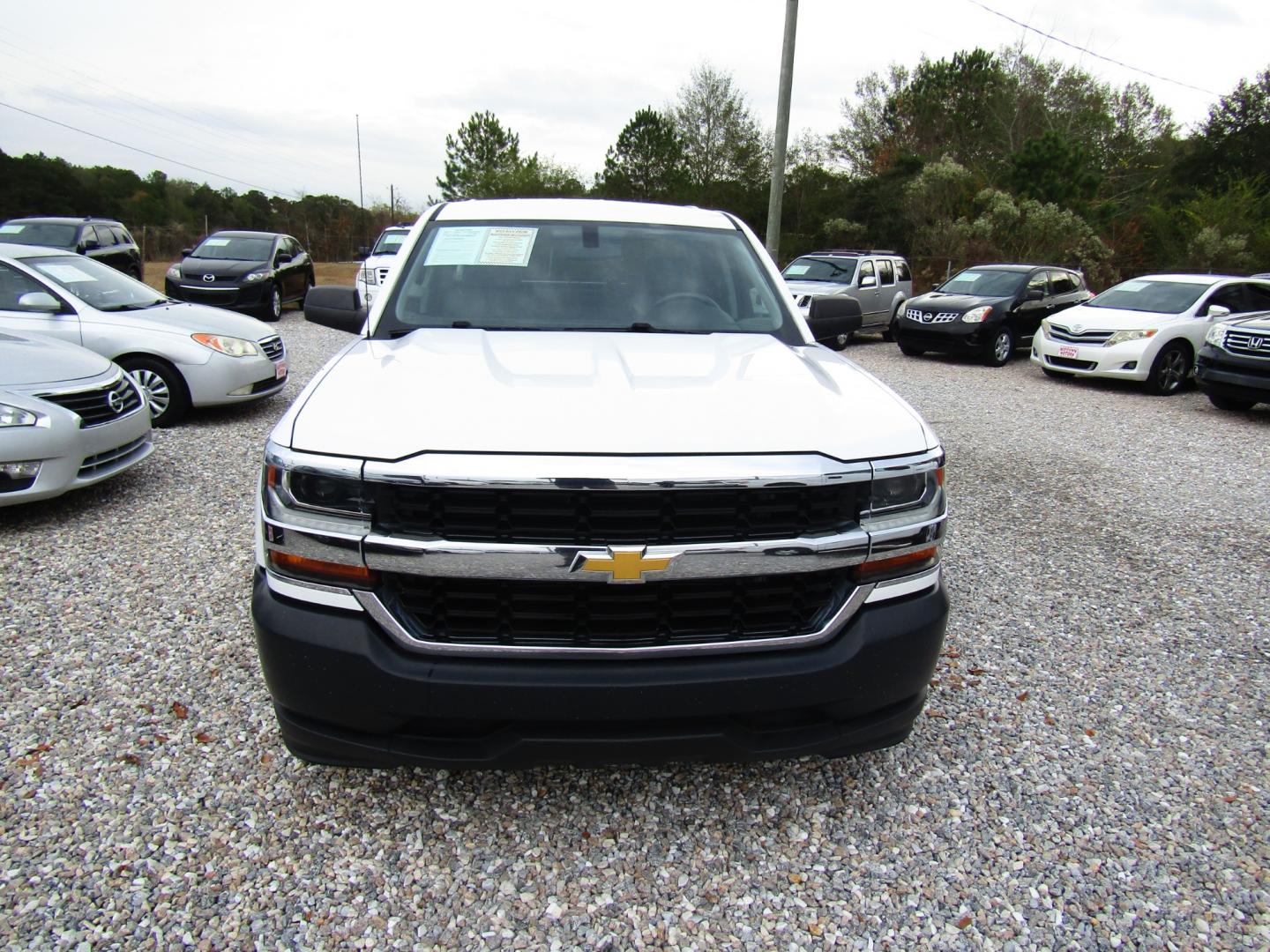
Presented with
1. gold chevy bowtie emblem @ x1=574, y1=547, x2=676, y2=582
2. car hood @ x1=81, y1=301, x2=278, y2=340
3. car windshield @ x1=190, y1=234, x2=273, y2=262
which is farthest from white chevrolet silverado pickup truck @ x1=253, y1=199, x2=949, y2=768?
car windshield @ x1=190, y1=234, x2=273, y2=262

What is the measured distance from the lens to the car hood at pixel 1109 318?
1130cm

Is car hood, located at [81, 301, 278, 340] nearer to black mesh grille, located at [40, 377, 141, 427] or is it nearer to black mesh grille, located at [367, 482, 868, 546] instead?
black mesh grille, located at [40, 377, 141, 427]

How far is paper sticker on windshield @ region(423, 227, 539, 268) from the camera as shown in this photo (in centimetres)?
334

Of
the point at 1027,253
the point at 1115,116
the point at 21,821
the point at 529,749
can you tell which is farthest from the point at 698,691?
the point at 1115,116

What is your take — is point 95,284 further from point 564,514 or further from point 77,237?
point 77,237

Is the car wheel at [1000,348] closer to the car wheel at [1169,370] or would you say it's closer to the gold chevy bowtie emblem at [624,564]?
the car wheel at [1169,370]

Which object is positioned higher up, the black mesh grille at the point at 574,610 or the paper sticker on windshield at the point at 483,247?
the paper sticker on windshield at the point at 483,247

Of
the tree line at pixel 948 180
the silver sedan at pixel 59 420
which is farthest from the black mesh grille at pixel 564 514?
the tree line at pixel 948 180

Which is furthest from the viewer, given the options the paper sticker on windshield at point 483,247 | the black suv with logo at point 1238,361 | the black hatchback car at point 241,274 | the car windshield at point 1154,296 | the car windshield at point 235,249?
the car windshield at point 235,249

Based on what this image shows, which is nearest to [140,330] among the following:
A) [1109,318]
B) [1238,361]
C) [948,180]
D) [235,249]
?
[235,249]

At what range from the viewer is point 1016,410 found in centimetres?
976

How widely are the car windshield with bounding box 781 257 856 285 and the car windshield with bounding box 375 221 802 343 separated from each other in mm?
12251

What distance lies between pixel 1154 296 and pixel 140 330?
1305cm

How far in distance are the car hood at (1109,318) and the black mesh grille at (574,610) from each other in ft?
38.2
